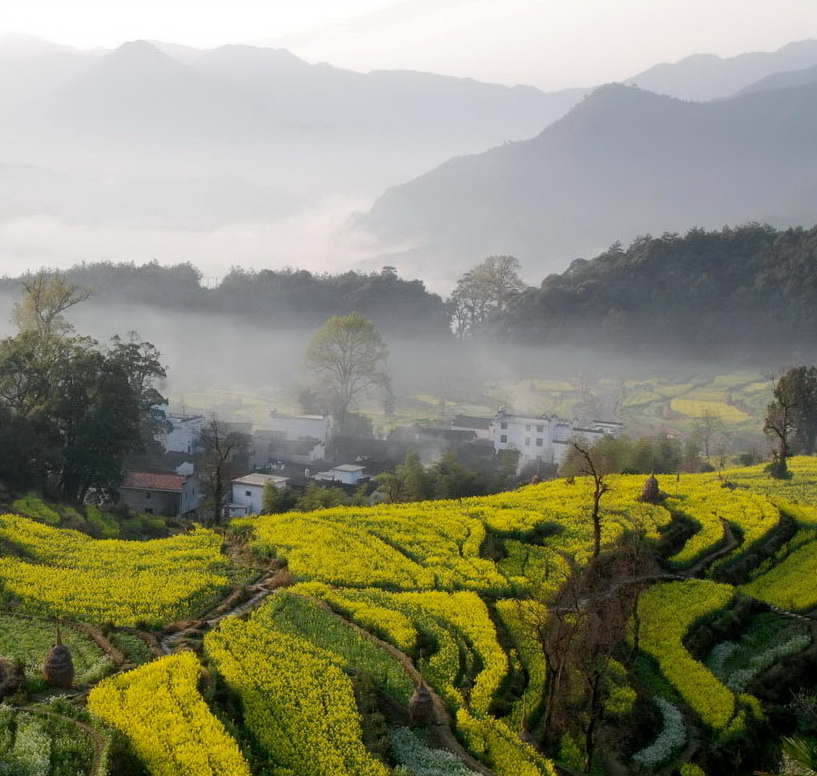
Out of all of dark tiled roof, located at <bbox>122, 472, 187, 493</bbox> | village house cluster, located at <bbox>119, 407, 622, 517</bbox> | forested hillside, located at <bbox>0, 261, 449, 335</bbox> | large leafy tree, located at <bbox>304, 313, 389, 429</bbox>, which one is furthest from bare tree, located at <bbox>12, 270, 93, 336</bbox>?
forested hillside, located at <bbox>0, 261, 449, 335</bbox>

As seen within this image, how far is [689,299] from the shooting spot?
12600cm

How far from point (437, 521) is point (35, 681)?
18.3m

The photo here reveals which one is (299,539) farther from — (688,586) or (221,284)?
(221,284)

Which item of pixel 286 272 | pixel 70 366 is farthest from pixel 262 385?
pixel 70 366

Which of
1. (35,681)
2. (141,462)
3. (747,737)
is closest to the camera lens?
(35,681)

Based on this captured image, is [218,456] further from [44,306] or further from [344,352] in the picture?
[344,352]

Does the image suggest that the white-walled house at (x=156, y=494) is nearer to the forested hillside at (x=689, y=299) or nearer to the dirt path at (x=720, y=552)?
the dirt path at (x=720, y=552)

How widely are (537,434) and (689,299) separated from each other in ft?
193

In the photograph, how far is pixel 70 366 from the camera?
153 feet

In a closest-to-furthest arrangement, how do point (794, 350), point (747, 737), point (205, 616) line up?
point (747, 737) → point (205, 616) → point (794, 350)

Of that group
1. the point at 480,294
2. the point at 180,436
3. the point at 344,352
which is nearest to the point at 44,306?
the point at 180,436

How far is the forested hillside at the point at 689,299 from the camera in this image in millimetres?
118250

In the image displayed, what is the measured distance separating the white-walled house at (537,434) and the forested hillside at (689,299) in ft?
156

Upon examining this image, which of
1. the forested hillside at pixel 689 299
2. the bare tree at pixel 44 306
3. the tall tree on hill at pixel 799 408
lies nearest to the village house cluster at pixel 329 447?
the bare tree at pixel 44 306
